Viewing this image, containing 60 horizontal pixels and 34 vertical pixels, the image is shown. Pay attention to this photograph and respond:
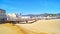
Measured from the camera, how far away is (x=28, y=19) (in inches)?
330

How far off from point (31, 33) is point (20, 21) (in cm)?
412

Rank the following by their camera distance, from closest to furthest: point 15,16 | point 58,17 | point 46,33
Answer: point 46,33, point 58,17, point 15,16

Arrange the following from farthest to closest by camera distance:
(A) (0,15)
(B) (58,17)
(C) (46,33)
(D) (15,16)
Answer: (D) (15,16) < (B) (58,17) < (A) (0,15) < (C) (46,33)

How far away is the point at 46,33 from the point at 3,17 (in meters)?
4.03

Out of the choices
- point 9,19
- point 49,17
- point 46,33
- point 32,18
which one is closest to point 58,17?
point 49,17

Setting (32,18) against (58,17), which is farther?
(32,18)

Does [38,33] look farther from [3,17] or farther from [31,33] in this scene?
[3,17]

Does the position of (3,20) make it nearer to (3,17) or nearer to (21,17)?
(3,17)

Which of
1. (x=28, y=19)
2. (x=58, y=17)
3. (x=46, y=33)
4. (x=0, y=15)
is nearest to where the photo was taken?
(x=46, y=33)

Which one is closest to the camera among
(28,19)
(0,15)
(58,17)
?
(0,15)

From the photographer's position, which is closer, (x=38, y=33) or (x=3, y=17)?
(x=38, y=33)

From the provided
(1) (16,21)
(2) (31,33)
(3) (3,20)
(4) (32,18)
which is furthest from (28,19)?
(2) (31,33)

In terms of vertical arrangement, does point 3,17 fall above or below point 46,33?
above

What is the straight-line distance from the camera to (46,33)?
4.06 meters
